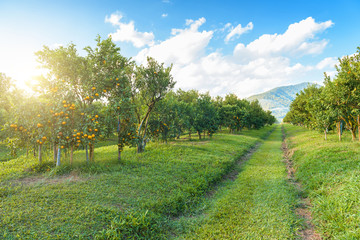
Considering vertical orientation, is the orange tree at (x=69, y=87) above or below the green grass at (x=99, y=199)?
above

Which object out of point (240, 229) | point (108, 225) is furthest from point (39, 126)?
point (240, 229)

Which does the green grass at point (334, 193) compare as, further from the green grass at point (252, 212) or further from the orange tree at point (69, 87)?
the orange tree at point (69, 87)

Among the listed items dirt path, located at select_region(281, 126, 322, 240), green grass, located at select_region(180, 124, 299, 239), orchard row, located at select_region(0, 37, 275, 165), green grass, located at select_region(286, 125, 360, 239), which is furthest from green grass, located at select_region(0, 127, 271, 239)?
green grass, located at select_region(286, 125, 360, 239)

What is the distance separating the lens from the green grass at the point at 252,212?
243 inches

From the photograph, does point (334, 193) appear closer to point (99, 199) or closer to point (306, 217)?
point (306, 217)

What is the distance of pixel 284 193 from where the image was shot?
9.12 metres

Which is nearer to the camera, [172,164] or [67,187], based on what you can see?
[67,187]

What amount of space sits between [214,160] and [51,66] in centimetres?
1364

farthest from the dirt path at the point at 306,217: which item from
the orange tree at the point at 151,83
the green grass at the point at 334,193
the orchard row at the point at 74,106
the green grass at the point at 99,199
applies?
the orange tree at the point at 151,83

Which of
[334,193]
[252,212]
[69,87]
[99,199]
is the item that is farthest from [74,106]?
[334,193]

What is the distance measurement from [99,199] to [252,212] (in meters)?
6.70

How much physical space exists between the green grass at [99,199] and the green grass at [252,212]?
3.60 ft

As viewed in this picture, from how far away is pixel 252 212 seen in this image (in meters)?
7.45

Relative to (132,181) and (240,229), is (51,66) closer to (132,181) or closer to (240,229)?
(132,181)
